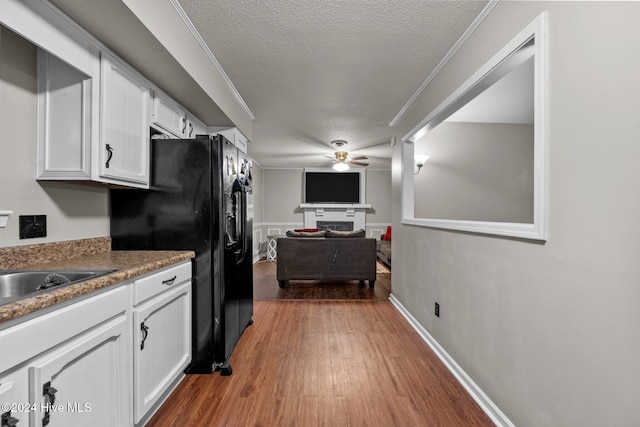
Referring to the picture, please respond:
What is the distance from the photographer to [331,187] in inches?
298

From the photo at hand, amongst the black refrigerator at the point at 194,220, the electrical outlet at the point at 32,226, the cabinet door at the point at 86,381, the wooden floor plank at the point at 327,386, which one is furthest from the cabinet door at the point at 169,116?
the wooden floor plank at the point at 327,386

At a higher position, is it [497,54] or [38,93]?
[497,54]

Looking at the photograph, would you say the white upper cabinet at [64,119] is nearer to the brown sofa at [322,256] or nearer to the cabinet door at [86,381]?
the cabinet door at [86,381]

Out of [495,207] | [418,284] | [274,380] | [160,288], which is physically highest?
[495,207]

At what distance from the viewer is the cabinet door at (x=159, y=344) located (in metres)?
1.45

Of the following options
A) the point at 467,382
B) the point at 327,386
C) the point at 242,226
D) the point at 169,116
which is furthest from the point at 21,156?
the point at 467,382

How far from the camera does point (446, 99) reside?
2.24 meters

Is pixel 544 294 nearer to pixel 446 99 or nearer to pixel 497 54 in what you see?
pixel 497 54

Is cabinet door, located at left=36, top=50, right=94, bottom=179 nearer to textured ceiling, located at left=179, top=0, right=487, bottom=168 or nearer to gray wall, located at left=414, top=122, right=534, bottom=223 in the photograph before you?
textured ceiling, located at left=179, top=0, right=487, bottom=168

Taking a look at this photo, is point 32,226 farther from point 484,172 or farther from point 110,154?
point 484,172

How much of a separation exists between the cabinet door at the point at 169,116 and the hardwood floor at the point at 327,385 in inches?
76.8

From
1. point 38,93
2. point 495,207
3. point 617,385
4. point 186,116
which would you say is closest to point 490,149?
point 495,207

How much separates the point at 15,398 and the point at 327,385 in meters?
1.58

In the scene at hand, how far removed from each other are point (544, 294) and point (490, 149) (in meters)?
3.30
